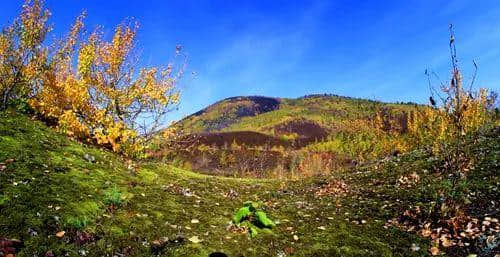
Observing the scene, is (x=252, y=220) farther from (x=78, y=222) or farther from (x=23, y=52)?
(x=23, y=52)

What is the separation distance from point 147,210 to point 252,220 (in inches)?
115

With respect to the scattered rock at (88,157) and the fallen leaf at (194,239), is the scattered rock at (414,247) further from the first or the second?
the scattered rock at (88,157)

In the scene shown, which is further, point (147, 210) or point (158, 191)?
point (158, 191)

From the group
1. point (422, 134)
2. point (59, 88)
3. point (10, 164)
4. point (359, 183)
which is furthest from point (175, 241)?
point (422, 134)

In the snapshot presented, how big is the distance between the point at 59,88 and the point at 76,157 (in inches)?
294

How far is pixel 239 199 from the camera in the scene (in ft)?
55.3

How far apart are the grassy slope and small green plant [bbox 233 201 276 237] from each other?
1.17 feet

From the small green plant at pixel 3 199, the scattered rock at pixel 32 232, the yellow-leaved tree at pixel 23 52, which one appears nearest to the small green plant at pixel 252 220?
the scattered rock at pixel 32 232

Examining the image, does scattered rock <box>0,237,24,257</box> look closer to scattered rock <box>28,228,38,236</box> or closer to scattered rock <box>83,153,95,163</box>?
scattered rock <box>28,228,38,236</box>

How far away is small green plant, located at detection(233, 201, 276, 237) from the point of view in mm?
11828

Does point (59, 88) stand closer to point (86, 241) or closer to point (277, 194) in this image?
point (277, 194)

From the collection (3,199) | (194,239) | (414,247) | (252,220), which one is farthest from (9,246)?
(414,247)

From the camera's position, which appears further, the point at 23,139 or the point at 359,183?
the point at 359,183

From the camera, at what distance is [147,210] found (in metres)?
12.5
